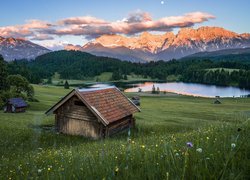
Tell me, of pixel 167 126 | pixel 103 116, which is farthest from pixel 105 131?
pixel 167 126

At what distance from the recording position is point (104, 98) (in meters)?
33.1

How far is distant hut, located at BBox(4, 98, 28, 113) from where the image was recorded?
63062mm

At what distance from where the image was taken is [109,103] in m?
32.9

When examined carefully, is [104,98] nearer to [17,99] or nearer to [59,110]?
[59,110]

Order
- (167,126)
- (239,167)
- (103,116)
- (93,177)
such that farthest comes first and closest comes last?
(167,126)
(103,116)
(93,177)
(239,167)

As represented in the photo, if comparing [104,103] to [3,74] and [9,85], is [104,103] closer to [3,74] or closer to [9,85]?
[3,74]

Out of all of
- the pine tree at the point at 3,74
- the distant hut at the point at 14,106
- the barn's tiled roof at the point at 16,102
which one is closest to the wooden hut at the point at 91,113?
the distant hut at the point at 14,106

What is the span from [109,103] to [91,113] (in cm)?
288

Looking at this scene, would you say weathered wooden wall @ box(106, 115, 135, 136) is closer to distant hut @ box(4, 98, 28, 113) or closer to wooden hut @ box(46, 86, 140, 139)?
wooden hut @ box(46, 86, 140, 139)

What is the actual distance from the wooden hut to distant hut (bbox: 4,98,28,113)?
33222mm

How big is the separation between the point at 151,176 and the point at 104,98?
30567 mm

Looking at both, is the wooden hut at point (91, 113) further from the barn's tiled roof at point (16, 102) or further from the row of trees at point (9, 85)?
the row of trees at point (9, 85)

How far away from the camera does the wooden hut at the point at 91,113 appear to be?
99.0 ft

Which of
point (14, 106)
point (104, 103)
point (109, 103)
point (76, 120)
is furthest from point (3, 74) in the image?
point (104, 103)
